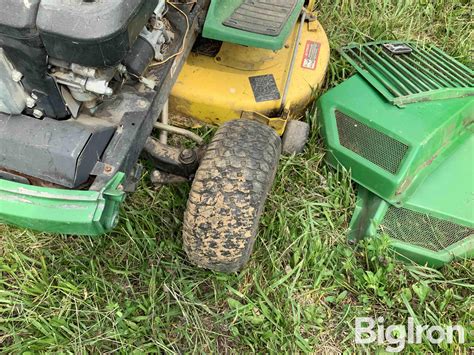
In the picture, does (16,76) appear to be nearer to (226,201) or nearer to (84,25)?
(84,25)

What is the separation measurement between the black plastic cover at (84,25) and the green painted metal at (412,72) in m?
1.15

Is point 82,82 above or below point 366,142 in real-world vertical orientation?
above

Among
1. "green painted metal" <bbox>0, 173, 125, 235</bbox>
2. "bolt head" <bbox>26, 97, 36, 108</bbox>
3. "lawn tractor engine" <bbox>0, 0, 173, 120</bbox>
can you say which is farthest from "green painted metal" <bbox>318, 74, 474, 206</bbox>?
"bolt head" <bbox>26, 97, 36, 108</bbox>

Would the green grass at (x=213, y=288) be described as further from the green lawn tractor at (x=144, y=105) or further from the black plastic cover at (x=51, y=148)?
the black plastic cover at (x=51, y=148)

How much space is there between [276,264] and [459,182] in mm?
730

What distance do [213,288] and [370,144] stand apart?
0.76 m

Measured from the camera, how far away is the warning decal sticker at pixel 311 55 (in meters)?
2.06

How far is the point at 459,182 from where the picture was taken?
1.86 m

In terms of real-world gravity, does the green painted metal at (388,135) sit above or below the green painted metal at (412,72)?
below

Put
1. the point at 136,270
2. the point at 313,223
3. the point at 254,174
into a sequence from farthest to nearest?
the point at 313,223
the point at 136,270
the point at 254,174

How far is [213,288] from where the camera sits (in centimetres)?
170

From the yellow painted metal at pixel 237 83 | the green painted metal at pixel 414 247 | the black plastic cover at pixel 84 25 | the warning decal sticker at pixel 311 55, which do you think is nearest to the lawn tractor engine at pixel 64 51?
the black plastic cover at pixel 84 25

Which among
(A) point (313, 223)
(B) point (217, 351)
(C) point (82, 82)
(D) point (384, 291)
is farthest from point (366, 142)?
(C) point (82, 82)

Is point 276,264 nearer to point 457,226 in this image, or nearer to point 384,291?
point 384,291
